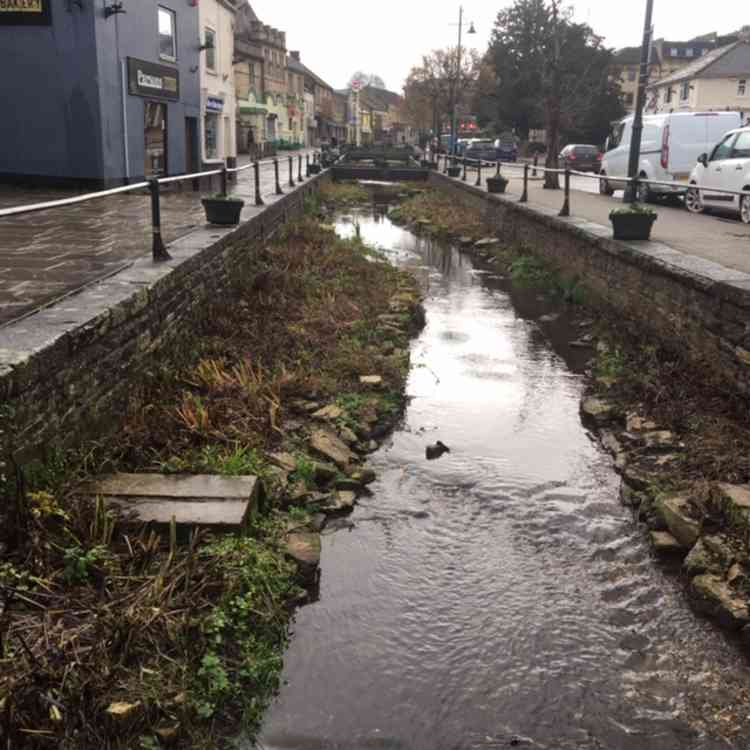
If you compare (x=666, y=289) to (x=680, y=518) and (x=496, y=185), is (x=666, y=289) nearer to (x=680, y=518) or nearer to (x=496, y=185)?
(x=680, y=518)

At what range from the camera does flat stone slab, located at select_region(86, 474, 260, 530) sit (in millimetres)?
4180

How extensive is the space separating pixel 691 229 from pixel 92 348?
9770 millimetres

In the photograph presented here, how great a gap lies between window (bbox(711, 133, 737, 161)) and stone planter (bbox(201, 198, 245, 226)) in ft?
31.6

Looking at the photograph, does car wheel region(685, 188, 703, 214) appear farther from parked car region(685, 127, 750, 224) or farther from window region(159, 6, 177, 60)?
window region(159, 6, 177, 60)

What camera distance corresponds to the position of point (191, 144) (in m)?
23.0

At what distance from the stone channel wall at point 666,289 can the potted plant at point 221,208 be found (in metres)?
4.75

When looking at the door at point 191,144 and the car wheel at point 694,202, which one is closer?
the car wheel at point 694,202

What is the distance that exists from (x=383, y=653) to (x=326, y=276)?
25.9 feet

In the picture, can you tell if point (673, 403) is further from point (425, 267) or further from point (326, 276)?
point (425, 267)

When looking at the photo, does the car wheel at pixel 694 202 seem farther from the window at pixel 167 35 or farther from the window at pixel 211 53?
the window at pixel 211 53

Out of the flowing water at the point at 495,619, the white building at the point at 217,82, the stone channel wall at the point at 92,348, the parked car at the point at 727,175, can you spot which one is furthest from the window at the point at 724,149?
the white building at the point at 217,82

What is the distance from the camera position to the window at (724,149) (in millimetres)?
14242

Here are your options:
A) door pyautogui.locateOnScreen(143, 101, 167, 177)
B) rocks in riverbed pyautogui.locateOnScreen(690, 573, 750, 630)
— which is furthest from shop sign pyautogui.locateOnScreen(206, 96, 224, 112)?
rocks in riverbed pyautogui.locateOnScreen(690, 573, 750, 630)

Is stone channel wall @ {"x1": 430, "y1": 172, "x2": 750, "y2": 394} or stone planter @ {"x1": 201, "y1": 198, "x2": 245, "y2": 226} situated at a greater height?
stone planter @ {"x1": 201, "y1": 198, "x2": 245, "y2": 226}
